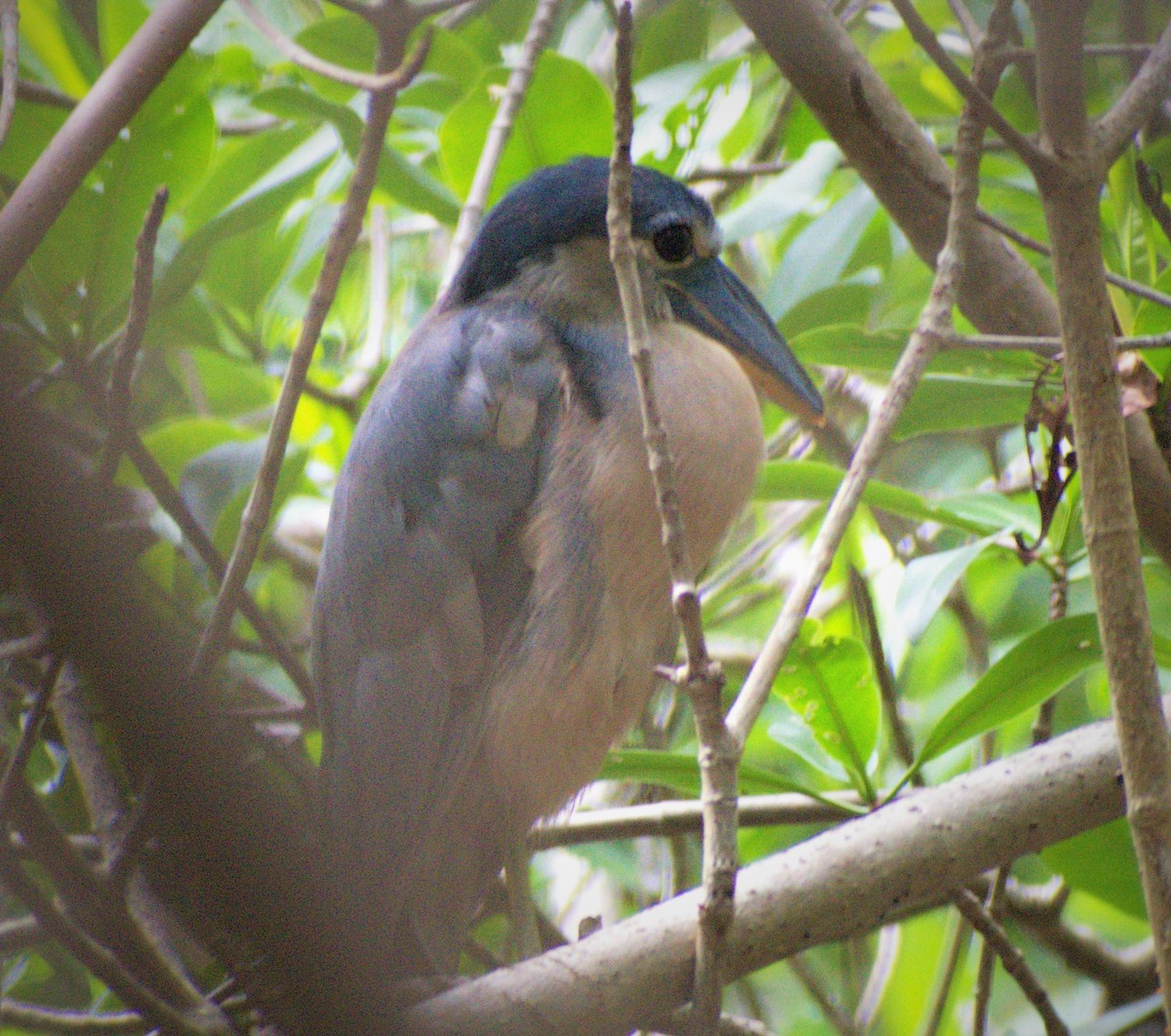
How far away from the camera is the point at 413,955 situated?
5.18 ft

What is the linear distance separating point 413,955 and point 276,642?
1.41 feet

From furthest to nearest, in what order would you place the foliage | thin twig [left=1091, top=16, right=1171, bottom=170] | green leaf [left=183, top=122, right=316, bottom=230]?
green leaf [left=183, top=122, right=316, bottom=230], the foliage, thin twig [left=1091, top=16, right=1171, bottom=170]

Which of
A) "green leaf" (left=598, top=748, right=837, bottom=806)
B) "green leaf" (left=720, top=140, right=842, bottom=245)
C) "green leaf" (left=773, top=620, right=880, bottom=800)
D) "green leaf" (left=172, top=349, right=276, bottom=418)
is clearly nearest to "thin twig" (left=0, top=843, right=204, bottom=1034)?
"green leaf" (left=598, top=748, right=837, bottom=806)

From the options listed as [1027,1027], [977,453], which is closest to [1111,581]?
[977,453]

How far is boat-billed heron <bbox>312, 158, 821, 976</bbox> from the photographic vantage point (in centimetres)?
146

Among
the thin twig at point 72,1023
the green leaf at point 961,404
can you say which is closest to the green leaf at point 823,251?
the green leaf at point 961,404

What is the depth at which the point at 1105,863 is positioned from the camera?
1.52 metres

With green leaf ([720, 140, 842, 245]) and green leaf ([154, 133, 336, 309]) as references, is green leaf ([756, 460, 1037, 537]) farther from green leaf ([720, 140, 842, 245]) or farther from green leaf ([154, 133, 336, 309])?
green leaf ([154, 133, 336, 309])

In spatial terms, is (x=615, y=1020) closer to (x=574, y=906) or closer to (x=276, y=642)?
(x=276, y=642)

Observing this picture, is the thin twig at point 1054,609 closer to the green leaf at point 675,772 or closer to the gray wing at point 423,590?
the green leaf at point 675,772

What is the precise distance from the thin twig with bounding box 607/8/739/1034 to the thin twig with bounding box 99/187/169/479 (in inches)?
19.2

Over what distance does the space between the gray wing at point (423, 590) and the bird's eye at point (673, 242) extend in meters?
0.27

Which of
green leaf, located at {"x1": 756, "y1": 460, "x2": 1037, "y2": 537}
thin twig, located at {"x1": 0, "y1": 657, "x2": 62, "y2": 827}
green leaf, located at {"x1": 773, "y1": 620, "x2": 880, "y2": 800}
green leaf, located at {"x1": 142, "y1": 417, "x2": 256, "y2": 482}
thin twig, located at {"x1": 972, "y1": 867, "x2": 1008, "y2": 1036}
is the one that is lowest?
thin twig, located at {"x1": 972, "y1": 867, "x2": 1008, "y2": 1036}

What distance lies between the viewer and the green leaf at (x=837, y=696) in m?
1.47
